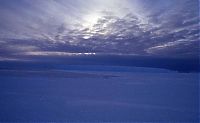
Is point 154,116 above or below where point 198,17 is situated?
below

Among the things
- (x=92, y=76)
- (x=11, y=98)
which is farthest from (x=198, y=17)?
(x=11, y=98)

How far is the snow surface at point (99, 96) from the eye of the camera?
3.10 m

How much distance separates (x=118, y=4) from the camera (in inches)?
129

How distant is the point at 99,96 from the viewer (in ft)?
11.3

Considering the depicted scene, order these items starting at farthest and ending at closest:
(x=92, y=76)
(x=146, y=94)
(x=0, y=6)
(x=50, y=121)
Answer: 1. (x=92, y=76)
2. (x=146, y=94)
3. (x=0, y=6)
4. (x=50, y=121)

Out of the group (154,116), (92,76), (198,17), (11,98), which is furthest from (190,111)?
(11,98)

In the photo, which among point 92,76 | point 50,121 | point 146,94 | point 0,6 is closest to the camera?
point 50,121

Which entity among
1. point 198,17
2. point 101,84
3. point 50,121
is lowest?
point 50,121

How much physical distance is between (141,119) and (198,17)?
1042 millimetres

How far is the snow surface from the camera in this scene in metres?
3.10

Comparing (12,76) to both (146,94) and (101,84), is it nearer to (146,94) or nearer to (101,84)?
(101,84)

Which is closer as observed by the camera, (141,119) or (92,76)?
(141,119)

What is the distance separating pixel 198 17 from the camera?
128 inches

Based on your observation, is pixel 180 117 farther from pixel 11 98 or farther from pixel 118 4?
pixel 11 98
